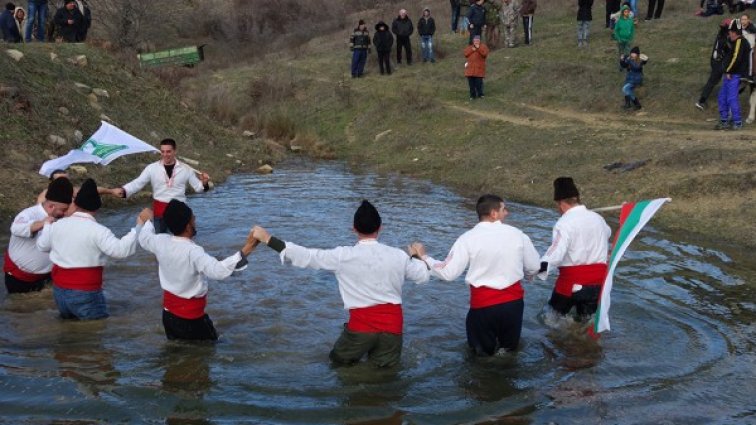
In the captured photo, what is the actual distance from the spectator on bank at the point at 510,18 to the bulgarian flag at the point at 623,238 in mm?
21457

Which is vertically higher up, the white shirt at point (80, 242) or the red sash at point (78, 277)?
the white shirt at point (80, 242)

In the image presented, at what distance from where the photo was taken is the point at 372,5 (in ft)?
168

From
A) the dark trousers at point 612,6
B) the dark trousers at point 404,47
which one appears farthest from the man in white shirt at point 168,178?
the dark trousers at point 612,6

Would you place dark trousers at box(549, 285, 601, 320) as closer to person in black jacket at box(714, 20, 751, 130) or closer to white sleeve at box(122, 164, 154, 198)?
white sleeve at box(122, 164, 154, 198)

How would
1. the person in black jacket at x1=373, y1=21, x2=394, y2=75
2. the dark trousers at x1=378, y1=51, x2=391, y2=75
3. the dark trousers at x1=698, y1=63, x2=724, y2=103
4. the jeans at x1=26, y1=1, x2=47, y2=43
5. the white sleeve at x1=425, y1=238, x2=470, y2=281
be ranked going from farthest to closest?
the dark trousers at x1=378, y1=51, x2=391, y2=75
the person in black jacket at x1=373, y1=21, x2=394, y2=75
the jeans at x1=26, y1=1, x2=47, y2=43
the dark trousers at x1=698, y1=63, x2=724, y2=103
the white sleeve at x1=425, y1=238, x2=470, y2=281

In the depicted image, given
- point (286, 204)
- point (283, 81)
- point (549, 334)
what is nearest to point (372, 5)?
point (283, 81)

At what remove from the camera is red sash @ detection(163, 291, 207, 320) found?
795 centimetres

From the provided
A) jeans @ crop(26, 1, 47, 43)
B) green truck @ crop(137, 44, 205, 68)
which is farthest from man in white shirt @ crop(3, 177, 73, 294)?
green truck @ crop(137, 44, 205, 68)

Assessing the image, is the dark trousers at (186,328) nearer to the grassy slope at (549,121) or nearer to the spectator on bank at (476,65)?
the grassy slope at (549,121)

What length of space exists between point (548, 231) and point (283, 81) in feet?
62.8

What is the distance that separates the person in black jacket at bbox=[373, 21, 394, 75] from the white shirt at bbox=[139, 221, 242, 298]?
22650mm

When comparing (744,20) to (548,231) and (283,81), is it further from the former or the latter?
(283,81)

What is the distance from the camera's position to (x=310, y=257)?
7.36 metres

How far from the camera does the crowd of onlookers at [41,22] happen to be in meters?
22.9
